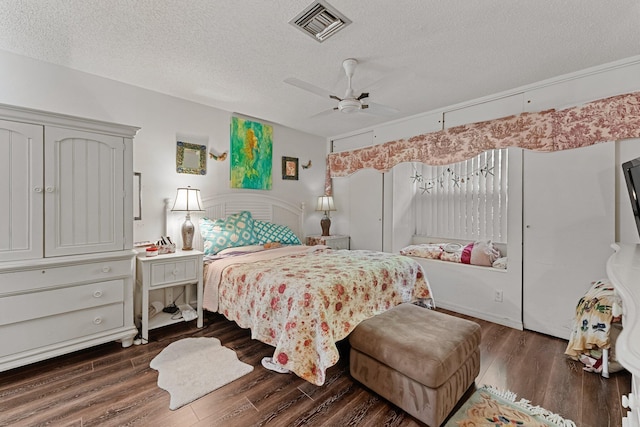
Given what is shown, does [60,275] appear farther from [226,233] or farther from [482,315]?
[482,315]

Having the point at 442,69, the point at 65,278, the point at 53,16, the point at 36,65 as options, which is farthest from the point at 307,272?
the point at 36,65

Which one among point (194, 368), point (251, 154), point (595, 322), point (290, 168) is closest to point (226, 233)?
point (251, 154)

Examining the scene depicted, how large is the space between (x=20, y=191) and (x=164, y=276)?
120 centimetres

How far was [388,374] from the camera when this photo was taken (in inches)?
70.3

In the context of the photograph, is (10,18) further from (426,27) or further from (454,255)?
(454,255)

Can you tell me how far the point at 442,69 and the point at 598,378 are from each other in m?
2.73

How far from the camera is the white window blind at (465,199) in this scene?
3.58m

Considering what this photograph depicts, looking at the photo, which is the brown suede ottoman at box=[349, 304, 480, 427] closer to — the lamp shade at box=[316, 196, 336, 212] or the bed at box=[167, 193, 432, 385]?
the bed at box=[167, 193, 432, 385]

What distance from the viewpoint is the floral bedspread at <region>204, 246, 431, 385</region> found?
190 centimetres

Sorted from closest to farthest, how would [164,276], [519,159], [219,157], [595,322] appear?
Result: [595,322], [164,276], [519,159], [219,157]

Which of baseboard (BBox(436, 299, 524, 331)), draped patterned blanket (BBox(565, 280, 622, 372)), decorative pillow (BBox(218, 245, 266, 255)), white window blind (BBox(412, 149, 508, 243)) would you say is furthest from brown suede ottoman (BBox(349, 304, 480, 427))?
white window blind (BBox(412, 149, 508, 243))

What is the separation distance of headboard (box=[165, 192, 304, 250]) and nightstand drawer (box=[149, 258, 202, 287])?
2.07 ft

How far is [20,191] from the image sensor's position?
2041 mm

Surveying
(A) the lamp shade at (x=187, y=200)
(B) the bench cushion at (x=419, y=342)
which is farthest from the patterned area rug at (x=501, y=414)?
(A) the lamp shade at (x=187, y=200)
